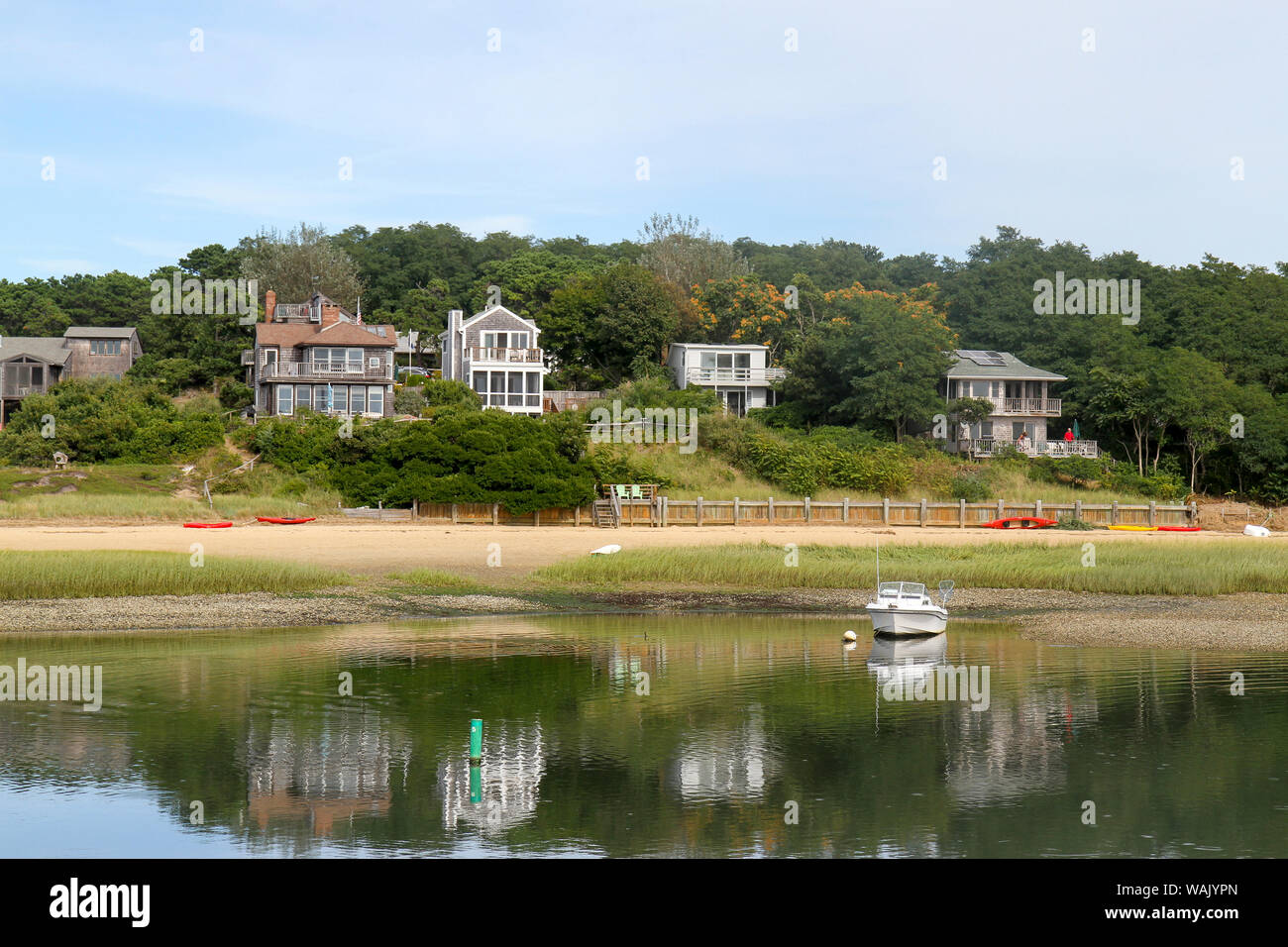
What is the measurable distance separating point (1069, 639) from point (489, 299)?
7221 centimetres

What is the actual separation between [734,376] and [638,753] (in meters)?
62.7

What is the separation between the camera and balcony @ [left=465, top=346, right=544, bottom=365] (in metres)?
80.8

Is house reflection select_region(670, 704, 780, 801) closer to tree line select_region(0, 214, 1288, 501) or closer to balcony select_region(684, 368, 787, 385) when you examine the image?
tree line select_region(0, 214, 1288, 501)

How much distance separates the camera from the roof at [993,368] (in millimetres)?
76312

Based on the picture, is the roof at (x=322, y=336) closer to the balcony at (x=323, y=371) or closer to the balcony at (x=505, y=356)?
the balcony at (x=323, y=371)

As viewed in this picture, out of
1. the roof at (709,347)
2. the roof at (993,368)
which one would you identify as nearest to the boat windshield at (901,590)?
the roof at (993,368)

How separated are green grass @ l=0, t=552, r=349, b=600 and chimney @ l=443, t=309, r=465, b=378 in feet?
150

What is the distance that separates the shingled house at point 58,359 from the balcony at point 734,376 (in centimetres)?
4103

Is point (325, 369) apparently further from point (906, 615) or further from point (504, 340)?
point (906, 615)
